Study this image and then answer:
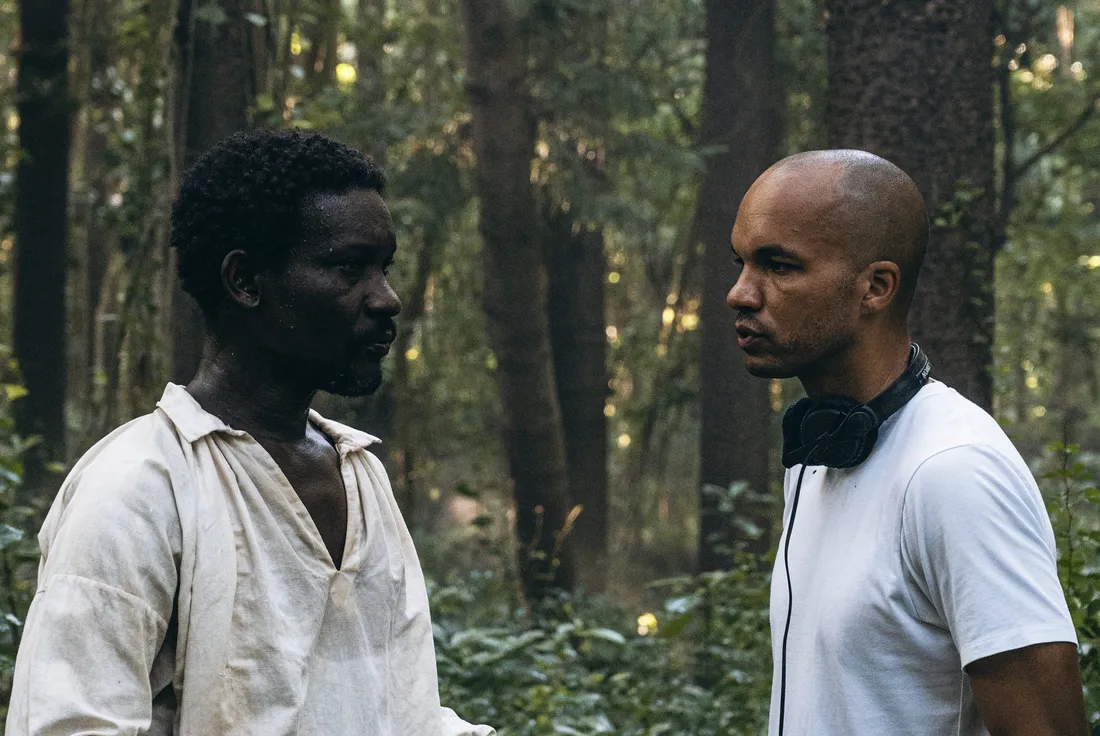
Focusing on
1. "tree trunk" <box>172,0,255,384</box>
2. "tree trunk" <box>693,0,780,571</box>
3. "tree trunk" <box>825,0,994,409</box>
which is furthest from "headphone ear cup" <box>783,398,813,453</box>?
"tree trunk" <box>693,0,780,571</box>

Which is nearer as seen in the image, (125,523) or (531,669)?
(125,523)

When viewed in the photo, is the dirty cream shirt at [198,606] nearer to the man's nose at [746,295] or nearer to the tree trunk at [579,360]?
the man's nose at [746,295]

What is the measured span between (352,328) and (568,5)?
828cm

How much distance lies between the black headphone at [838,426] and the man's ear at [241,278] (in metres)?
1.07

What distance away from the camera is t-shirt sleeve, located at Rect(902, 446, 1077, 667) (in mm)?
2094

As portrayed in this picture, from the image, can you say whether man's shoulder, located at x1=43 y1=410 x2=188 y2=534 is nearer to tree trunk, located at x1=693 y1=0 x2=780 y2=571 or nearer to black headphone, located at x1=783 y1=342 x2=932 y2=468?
black headphone, located at x1=783 y1=342 x2=932 y2=468

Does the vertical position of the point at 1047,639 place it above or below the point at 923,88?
below

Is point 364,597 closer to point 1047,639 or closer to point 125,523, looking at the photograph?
point 125,523

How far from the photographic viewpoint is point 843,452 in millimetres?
2434

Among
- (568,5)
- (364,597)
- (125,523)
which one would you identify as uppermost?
(568,5)

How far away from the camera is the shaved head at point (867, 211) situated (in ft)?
8.06

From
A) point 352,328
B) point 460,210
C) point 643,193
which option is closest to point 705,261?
point 643,193

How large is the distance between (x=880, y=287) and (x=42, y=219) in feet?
33.3

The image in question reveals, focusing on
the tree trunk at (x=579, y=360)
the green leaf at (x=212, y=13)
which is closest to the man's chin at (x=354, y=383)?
the green leaf at (x=212, y=13)
